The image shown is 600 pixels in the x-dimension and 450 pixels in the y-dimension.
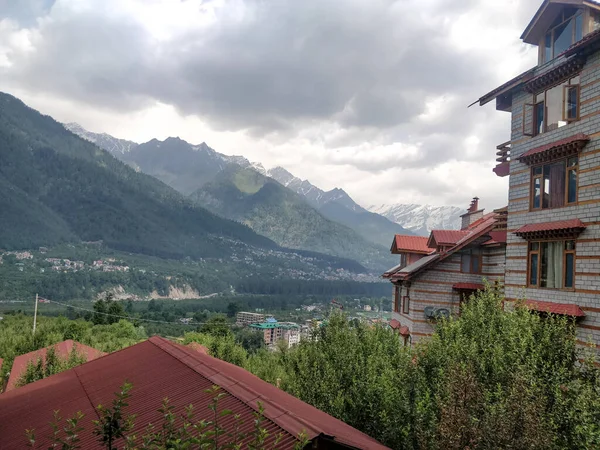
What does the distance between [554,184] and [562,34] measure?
5426 millimetres

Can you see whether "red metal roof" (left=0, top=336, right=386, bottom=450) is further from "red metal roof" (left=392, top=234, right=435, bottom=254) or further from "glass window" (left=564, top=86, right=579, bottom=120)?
"red metal roof" (left=392, top=234, right=435, bottom=254)

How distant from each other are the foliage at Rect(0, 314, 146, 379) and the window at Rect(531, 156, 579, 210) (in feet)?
108

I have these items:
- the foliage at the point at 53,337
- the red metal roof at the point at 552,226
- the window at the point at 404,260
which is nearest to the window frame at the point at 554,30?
the red metal roof at the point at 552,226

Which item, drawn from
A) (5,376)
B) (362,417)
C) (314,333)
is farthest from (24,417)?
(5,376)

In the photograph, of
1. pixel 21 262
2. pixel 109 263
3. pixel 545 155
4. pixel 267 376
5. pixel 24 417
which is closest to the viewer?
pixel 24 417

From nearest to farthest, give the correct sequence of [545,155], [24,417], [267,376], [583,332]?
[24,417] → [583,332] → [545,155] → [267,376]

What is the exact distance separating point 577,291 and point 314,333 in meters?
10.5

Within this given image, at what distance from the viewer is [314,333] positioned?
66.3 ft

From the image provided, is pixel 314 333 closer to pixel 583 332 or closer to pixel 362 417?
pixel 362 417

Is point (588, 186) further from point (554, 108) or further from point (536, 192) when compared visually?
point (554, 108)

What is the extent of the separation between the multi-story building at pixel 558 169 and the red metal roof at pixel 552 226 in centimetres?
3

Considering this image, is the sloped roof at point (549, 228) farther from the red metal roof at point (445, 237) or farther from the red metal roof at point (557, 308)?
the red metal roof at point (445, 237)

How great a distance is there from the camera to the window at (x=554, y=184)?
47.6ft

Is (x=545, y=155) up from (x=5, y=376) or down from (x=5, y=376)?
up
